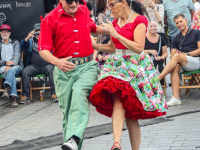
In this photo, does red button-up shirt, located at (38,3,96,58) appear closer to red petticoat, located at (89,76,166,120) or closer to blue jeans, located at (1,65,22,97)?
red petticoat, located at (89,76,166,120)

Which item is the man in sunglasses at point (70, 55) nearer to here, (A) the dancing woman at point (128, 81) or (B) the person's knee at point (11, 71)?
(A) the dancing woman at point (128, 81)

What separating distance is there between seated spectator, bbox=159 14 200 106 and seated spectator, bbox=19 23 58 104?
231 centimetres

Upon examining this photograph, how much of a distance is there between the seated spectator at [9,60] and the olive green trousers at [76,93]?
4867 mm

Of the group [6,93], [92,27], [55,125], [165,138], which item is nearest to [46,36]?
[92,27]

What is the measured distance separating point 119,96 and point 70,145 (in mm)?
701

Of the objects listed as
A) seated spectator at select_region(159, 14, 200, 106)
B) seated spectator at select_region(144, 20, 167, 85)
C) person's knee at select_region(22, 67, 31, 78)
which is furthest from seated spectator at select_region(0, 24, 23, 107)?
seated spectator at select_region(159, 14, 200, 106)

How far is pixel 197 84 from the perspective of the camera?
1050 centimetres

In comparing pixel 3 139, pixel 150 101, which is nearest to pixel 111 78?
pixel 150 101

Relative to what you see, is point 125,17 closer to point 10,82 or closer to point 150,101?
point 150,101

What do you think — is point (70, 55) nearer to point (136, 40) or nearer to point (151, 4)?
point (136, 40)

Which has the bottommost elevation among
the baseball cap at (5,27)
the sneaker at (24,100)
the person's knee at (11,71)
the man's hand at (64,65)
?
the sneaker at (24,100)

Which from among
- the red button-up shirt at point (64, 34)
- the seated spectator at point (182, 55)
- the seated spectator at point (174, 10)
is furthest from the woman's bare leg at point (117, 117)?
the seated spectator at point (174, 10)

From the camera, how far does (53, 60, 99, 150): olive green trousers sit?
5.33m

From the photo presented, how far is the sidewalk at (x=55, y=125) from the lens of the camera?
6.85 m
